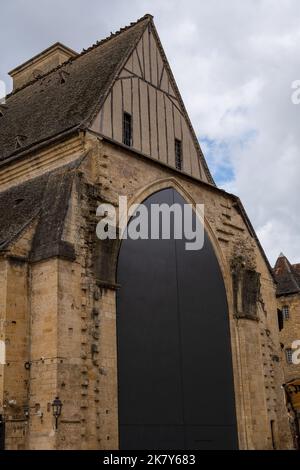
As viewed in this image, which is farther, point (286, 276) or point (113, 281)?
point (286, 276)

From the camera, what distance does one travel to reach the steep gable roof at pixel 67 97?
53.5ft

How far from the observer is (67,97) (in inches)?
701

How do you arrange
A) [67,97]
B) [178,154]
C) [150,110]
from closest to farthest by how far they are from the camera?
1. [150,110]
2. [67,97]
3. [178,154]

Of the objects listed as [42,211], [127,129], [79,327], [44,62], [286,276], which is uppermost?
[44,62]

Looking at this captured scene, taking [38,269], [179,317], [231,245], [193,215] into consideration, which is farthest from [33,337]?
[231,245]

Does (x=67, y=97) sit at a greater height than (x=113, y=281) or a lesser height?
greater

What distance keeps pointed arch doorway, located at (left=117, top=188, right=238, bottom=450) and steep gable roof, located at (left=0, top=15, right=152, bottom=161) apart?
2.97 m

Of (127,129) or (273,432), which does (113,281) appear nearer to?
(127,129)

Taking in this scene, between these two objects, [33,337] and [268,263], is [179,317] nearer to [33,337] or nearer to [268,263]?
[33,337]

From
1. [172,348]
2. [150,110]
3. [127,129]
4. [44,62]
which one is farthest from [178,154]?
[44,62]

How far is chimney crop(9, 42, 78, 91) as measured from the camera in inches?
945

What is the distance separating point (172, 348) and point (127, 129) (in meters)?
5.79

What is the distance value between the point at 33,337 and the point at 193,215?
6.44 m

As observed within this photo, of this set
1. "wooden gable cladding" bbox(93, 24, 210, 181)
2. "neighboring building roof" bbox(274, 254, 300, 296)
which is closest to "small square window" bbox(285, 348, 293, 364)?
"neighboring building roof" bbox(274, 254, 300, 296)
